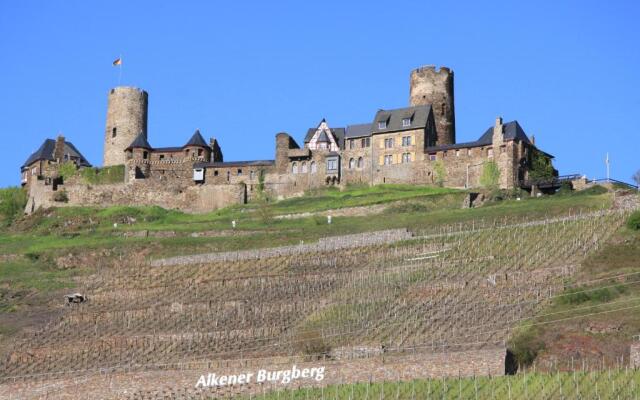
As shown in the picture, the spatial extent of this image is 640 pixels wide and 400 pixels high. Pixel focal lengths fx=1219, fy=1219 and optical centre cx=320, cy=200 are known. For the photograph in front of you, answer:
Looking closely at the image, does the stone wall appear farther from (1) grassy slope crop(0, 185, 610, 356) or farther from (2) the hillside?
(2) the hillside

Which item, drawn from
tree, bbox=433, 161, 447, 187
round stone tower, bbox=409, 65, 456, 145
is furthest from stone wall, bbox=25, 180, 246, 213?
round stone tower, bbox=409, 65, 456, 145

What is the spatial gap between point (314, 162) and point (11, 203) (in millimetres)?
26676

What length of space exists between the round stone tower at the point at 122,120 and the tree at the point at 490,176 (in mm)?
32619

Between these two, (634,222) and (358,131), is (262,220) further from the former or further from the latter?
(634,222)

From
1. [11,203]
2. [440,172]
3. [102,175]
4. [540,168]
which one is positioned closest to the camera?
[540,168]

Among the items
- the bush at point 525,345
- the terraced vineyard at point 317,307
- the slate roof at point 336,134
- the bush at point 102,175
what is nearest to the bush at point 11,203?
the bush at point 102,175

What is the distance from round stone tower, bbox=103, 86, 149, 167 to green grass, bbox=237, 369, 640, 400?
6046 centimetres

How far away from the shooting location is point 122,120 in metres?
109

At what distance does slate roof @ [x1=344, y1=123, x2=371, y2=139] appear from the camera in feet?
327

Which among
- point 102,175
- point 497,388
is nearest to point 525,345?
point 497,388

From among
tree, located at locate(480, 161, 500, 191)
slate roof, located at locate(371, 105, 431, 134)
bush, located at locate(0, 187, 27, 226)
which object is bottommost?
bush, located at locate(0, 187, 27, 226)

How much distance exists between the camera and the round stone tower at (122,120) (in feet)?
356

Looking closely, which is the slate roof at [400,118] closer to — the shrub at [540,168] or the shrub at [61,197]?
the shrub at [540,168]

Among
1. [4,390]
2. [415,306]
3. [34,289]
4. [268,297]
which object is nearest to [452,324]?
[415,306]
